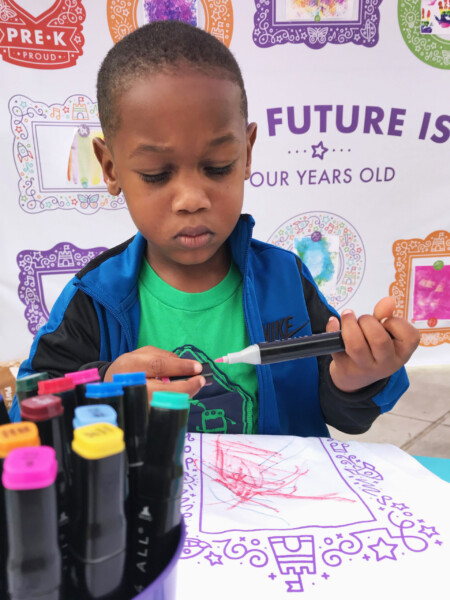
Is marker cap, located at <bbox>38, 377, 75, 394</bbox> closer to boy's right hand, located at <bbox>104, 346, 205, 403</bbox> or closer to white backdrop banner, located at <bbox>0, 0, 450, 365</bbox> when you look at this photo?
boy's right hand, located at <bbox>104, 346, 205, 403</bbox>

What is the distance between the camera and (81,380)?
7.4 inches

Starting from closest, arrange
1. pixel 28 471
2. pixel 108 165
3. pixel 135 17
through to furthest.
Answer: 1. pixel 28 471
2. pixel 108 165
3. pixel 135 17

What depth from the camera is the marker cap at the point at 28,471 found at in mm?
122

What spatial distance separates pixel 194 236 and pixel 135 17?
851mm

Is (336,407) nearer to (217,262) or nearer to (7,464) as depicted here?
(217,262)

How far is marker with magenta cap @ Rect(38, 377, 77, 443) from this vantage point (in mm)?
172

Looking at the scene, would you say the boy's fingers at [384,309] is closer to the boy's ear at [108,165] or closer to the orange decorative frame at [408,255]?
the boy's ear at [108,165]

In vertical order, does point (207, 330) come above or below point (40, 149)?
below

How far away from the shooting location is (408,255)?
1290mm

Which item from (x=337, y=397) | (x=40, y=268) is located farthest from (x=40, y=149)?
(x=337, y=397)

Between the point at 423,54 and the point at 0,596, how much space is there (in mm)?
1323

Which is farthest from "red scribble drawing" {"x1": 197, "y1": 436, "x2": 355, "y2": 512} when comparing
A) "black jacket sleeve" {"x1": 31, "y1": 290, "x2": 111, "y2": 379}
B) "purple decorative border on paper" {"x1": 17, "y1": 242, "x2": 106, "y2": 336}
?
"purple decorative border on paper" {"x1": 17, "y1": 242, "x2": 106, "y2": 336}

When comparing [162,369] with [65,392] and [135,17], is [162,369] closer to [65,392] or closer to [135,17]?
[65,392]

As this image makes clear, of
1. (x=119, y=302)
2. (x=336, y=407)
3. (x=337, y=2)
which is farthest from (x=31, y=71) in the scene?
(x=336, y=407)
